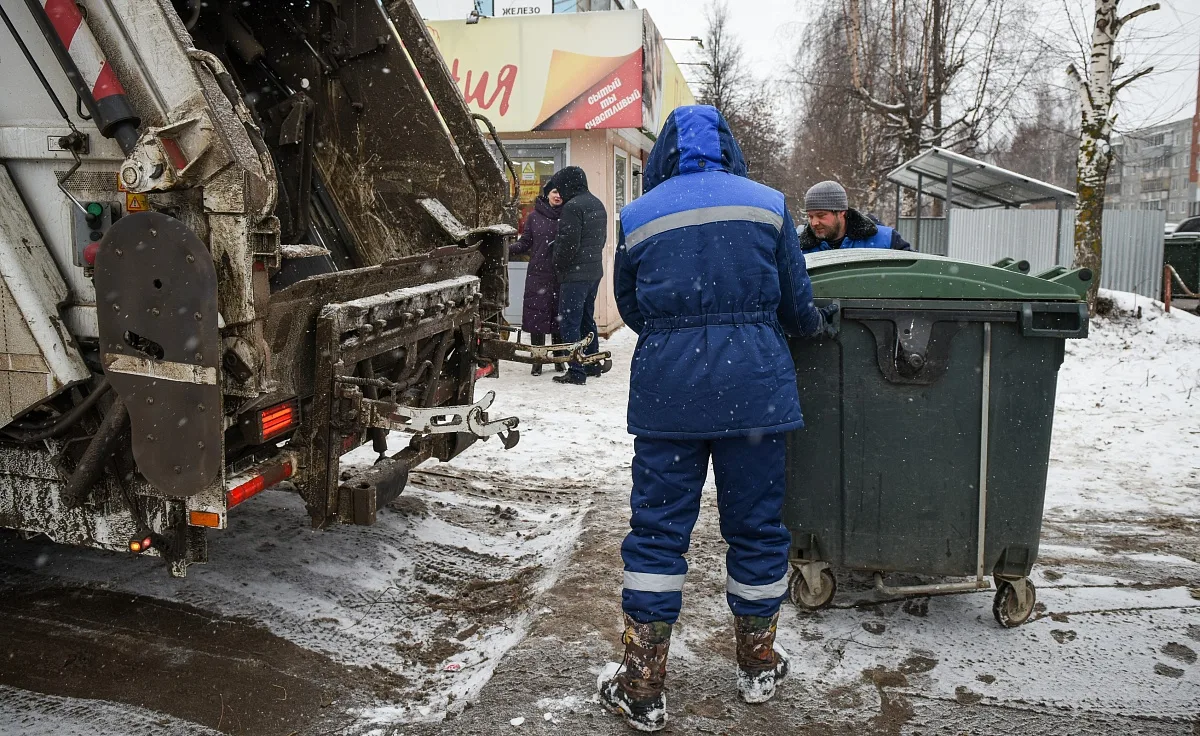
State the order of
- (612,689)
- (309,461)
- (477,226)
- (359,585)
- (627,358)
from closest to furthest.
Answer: (612,689) → (309,461) → (359,585) → (477,226) → (627,358)

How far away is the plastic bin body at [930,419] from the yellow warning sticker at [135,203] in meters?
2.10

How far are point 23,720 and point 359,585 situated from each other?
4.08 ft

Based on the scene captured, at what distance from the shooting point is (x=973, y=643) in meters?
3.06

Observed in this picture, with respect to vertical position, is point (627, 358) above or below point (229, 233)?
below

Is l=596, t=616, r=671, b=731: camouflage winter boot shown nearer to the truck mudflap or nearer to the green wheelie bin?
the green wheelie bin

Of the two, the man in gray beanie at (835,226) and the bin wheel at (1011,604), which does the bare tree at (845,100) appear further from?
the bin wheel at (1011,604)

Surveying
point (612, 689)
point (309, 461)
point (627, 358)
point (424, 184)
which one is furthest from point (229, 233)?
point (627, 358)

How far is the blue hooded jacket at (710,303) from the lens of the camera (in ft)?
8.34

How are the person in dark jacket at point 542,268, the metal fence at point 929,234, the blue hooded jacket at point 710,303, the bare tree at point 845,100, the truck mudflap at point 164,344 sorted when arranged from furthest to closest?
the bare tree at point 845,100, the metal fence at point 929,234, the person in dark jacket at point 542,268, the truck mudflap at point 164,344, the blue hooded jacket at point 710,303

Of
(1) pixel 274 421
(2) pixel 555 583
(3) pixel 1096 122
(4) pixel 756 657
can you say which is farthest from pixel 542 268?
(3) pixel 1096 122

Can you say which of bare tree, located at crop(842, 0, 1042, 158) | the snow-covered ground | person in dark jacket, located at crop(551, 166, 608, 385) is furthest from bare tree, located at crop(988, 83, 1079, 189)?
person in dark jacket, located at crop(551, 166, 608, 385)

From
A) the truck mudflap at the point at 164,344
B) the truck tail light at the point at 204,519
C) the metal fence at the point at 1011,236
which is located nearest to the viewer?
the truck mudflap at the point at 164,344

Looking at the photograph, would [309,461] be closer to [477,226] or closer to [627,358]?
[477,226]

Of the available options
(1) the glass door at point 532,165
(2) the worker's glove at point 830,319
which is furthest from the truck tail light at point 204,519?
(1) the glass door at point 532,165
